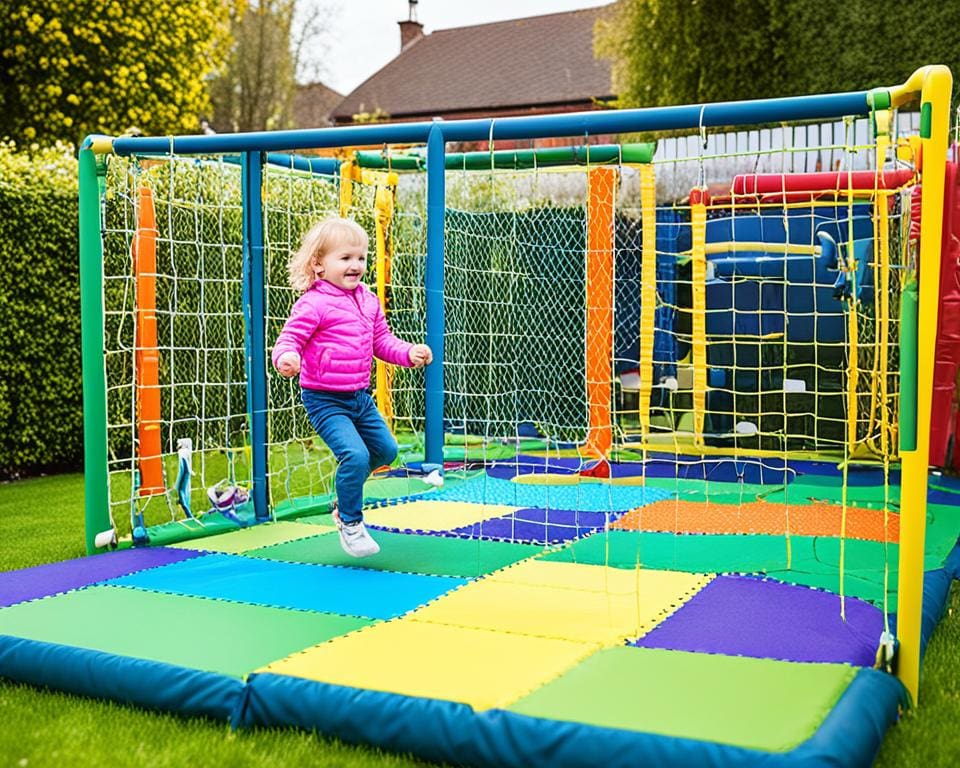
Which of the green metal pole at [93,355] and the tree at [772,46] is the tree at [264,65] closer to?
the tree at [772,46]

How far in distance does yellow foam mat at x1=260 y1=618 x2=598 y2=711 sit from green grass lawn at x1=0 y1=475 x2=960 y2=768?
0.22m

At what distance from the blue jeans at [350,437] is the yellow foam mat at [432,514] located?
2.50ft

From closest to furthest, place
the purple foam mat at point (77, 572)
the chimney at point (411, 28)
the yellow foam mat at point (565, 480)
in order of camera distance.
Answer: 1. the purple foam mat at point (77, 572)
2. the yellow foam mat at point (565, 480)
3. the chimney at point (411, 28)

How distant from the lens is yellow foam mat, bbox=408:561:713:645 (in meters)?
3.81

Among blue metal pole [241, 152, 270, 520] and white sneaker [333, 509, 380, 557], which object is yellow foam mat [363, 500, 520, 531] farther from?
white sneaker [333, 509, 380, 557]

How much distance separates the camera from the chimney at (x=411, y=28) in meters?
37.0

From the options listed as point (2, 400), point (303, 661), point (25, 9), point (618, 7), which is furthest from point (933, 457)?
point (25, 9)

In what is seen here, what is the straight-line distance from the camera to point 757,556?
5023 mm

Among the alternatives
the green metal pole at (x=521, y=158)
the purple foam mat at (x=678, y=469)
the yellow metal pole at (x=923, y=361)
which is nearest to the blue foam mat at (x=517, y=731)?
the yellow metal pole at (x=923, y=361)

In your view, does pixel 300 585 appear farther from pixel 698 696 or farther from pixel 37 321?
pixel 37 321

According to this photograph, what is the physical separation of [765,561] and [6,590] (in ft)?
10.7

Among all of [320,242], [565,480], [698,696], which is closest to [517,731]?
[698,696]

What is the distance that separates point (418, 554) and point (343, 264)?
4.55 ft

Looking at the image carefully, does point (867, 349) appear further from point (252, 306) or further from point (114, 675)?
point (114, 675)
